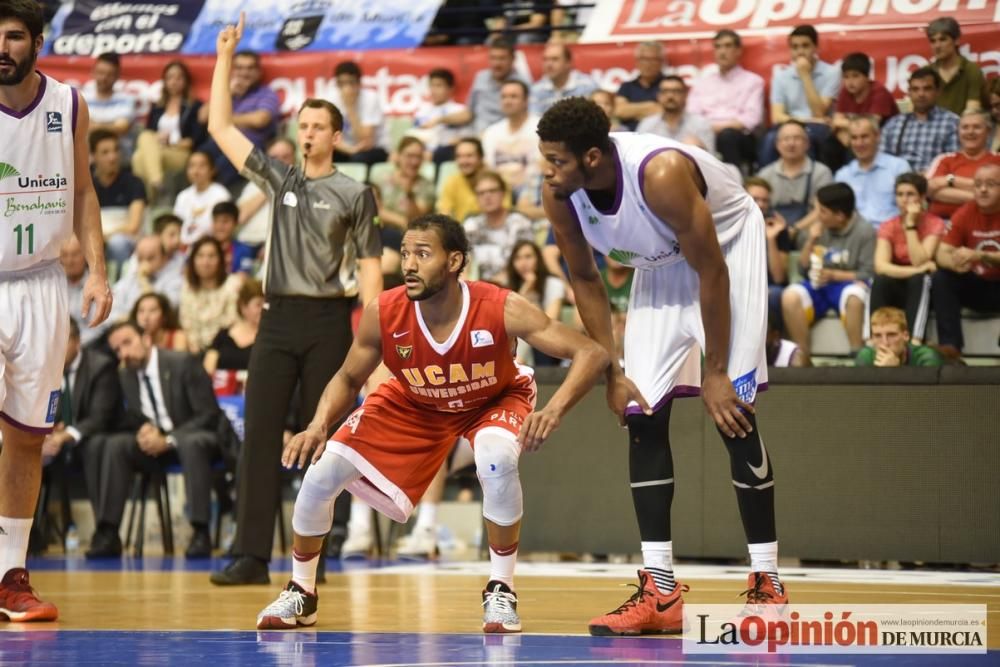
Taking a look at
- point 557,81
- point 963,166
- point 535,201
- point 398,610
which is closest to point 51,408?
point 398,610

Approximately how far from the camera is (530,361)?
10617mm

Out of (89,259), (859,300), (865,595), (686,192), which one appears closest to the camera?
(686,192)

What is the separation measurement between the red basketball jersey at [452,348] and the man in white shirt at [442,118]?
7260 mm

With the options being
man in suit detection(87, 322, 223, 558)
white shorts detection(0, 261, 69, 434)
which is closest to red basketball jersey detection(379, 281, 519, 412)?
white shorts detection(0, 261, 69, 434)

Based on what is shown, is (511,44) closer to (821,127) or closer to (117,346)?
(821,127)

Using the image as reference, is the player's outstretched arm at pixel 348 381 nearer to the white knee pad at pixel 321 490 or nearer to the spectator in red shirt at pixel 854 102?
the white knee pad at pixel 321 490

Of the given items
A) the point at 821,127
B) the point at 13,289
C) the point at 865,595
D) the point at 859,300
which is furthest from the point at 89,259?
the point at 821,127

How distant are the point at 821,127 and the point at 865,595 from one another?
5.55 meters

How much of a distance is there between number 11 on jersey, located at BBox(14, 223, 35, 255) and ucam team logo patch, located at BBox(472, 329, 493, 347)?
5.96ft

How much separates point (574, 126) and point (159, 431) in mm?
6357

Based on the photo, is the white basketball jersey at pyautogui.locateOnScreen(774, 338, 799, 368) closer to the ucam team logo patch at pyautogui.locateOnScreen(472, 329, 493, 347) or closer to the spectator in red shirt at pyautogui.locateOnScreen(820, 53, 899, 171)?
the spectator in red shirt at pyautogui.locateOnScreen(820, 53, 899, 171)

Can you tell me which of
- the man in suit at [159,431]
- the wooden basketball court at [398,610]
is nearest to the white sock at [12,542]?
the wooden basketball court at [398,610]

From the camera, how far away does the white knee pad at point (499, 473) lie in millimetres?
5512

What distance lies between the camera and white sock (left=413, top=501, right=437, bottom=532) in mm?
10016
